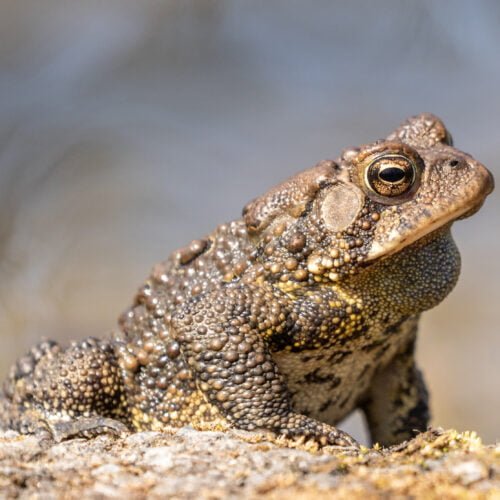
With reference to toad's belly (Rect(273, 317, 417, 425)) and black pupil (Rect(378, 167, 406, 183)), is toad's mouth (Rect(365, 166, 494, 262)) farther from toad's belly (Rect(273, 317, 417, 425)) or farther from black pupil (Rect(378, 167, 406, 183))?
toad's belly (Rect(273, 317, 417, 425))

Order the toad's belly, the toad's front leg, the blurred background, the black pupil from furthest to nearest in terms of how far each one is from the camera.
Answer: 1. the blurred background
2. the toad's belly
3. the black pupil
4. the toad's front leg

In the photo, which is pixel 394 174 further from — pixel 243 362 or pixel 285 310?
pixel 243 362

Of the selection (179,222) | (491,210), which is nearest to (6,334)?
(179,222)

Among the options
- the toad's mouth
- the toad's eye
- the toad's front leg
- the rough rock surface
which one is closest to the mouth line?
the toad's mouth

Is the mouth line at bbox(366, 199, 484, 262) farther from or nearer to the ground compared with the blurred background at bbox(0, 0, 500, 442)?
nearer to the ground

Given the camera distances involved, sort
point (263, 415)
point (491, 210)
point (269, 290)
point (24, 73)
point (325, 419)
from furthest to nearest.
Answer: point (24, 73) < point (491, 210) < point (325, 419) < point (269, 290) < point (263, 415)

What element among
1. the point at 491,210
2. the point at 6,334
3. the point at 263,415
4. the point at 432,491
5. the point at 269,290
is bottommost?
the point at 432,491

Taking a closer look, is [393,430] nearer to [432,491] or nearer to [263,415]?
[263,415]

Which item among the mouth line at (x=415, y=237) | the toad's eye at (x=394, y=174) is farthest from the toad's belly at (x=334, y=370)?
the toad's eye at (x=394, y=174)
